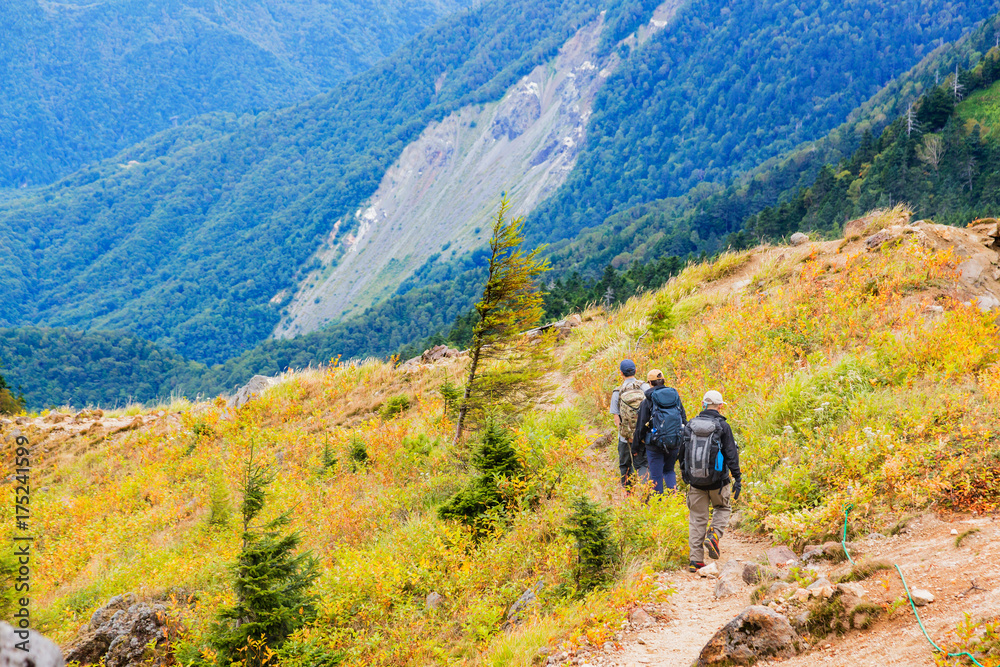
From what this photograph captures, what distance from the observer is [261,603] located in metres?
5.60

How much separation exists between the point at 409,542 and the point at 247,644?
2.31 m

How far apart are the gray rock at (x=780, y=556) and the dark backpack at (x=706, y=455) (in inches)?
30.2

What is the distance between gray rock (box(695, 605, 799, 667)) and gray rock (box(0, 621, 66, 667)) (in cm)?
388

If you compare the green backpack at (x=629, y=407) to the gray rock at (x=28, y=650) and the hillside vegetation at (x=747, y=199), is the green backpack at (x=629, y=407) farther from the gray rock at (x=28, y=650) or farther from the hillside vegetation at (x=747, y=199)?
the hillside vegetation at (x=747, y=199)

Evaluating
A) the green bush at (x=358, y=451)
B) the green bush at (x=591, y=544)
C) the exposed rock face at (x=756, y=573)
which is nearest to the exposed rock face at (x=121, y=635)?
the green bush at (x=358, y=451)

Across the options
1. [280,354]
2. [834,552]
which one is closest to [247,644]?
[834,552]

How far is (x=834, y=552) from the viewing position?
16.7 feet

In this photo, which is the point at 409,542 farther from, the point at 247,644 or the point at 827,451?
the point at 827,451

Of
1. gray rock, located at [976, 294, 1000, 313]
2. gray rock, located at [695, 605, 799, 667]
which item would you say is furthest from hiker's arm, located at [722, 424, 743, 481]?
gray rock, located at [976, 294, 1000, 313]

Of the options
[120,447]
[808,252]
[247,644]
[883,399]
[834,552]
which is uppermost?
[120,447]

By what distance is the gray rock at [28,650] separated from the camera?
9.16 ft

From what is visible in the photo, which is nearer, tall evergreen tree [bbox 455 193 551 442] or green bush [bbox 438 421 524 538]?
green bush [bbox 438 421 524 538]

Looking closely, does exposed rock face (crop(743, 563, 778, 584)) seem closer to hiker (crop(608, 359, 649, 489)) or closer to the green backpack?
hiker (crop(608, 359, 649, 489))

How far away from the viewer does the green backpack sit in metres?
7.29
